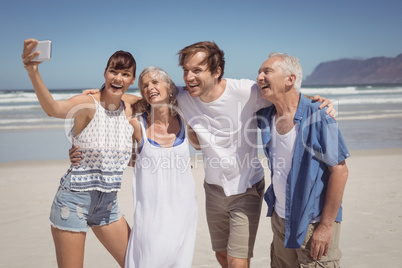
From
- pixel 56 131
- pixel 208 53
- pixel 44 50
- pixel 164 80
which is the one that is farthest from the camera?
pixel 56 131

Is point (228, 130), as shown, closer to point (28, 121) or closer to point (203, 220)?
point (203, 220)

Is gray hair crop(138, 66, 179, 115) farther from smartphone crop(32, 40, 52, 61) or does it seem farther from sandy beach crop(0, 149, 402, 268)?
sandy beach crop(0, 149, 402, 268)

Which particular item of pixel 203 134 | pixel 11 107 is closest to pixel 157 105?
pixel 203 134

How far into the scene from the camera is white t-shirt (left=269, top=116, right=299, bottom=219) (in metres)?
2.77

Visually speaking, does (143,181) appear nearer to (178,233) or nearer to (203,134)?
(178,233)

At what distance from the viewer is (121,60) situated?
2.94 meters

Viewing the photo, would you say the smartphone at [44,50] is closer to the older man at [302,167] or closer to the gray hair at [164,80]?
the gray hair at [164,80]

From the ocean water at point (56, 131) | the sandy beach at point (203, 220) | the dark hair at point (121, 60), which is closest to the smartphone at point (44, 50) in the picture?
the dark hair at point (121, 60)

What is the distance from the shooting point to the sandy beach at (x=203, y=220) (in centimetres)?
436

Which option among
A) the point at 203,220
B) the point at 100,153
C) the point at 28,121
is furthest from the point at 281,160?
the point at 28,121

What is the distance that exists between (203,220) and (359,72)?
97.2 meters

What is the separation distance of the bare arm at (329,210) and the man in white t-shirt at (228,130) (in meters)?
0.76

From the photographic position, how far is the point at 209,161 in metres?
3.36

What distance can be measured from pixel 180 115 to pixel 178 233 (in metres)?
0.99
